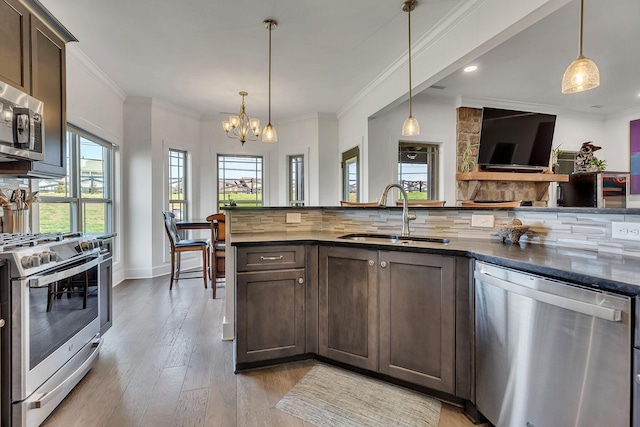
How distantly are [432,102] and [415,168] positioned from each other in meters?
1.06

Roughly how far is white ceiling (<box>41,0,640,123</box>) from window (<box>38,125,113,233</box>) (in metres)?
0.97

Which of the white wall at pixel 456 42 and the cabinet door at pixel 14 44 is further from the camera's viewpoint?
the white wall at pixel 456 42

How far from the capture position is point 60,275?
5.67 ft

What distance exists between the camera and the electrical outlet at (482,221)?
2115 mm

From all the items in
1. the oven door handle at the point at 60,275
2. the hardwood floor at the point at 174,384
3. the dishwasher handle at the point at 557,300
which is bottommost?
the hardwood floor at the point at 174,384

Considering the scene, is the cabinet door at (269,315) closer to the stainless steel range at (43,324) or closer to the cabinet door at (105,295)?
the stainless steel range at (43,324)

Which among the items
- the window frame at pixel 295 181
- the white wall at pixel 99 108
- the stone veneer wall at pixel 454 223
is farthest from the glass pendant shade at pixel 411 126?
the white wall at pixel 99 108

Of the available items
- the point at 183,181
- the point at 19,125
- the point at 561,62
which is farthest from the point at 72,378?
the point at 561,62

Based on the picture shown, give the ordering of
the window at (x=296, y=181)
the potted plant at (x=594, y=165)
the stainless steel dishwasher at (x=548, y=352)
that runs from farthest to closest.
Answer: the window at (x=296, y=181) → the potted plant at (x=594, y=165) → the stainless steel dishwasher at (x=548, y=352)

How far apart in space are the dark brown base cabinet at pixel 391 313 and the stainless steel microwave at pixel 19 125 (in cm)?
194

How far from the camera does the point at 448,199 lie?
505 centimetres

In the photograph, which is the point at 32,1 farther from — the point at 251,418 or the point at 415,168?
the point at 415,168

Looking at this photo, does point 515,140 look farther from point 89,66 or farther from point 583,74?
point 89,66

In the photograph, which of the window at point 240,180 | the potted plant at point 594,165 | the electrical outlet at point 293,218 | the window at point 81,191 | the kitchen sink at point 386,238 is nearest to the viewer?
the kitchen sink at point 386,238
